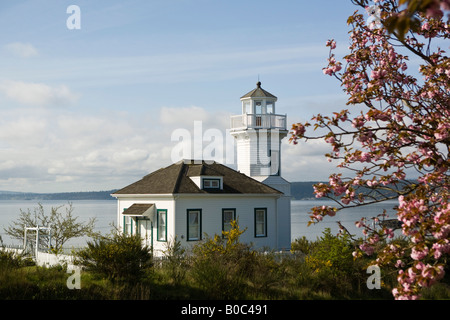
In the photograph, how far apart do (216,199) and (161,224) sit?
3.05m

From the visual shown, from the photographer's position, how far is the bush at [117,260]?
590 inches

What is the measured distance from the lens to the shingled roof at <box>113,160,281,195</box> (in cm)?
2555

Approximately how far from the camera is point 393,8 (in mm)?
8734

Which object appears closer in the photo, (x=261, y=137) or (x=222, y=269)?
(x=222, y=269)

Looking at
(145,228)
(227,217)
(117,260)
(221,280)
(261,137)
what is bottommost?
(221,280)

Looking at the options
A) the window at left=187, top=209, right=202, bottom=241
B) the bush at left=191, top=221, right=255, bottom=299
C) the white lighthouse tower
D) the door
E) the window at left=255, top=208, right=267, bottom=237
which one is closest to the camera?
the bush at left=191, top=221, right=255, bottom=299

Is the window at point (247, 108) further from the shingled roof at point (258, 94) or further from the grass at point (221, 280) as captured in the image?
the grass at point (221, 280)

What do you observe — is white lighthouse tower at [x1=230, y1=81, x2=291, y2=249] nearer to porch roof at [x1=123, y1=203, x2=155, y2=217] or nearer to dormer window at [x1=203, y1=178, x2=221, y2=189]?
dormer window at [x1=203, y1=178, x2=221, y2=189]

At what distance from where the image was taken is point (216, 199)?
26016 millimetres

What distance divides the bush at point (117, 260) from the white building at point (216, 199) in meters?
6.63

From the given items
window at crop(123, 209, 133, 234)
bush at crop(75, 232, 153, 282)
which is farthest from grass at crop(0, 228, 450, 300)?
window at crop(123, 209, 133, 234)

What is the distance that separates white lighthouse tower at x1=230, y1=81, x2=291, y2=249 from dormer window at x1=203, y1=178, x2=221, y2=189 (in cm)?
544

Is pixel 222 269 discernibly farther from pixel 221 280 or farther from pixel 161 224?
pixel 161 224

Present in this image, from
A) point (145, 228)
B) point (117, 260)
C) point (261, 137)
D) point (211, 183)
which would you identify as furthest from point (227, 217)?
point (117, 260)
